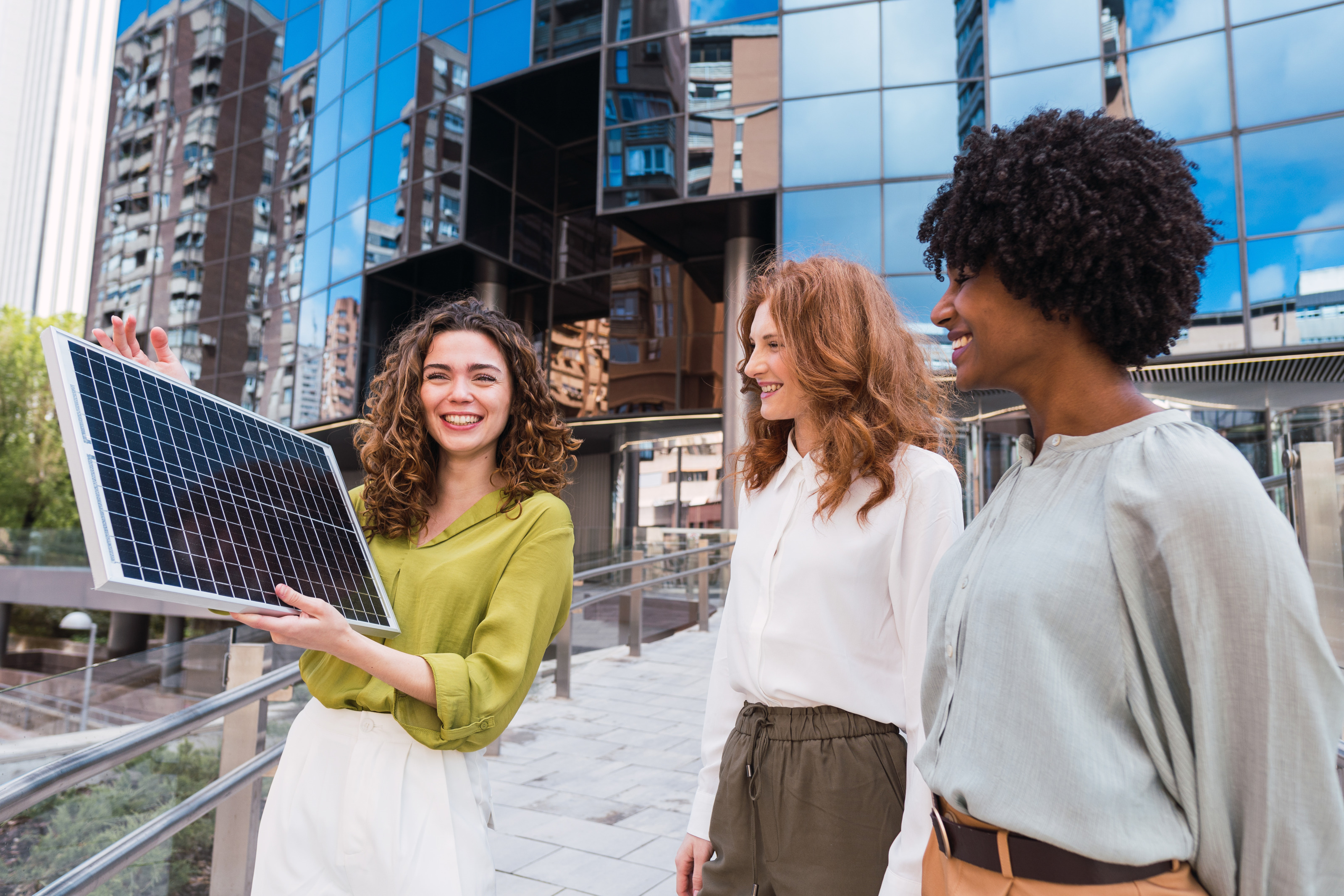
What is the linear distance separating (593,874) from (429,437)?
2590mm

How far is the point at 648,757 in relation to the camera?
17.9ft

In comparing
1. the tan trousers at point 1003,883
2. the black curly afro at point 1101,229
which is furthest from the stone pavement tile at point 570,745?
the black curly afro at point 1101,229

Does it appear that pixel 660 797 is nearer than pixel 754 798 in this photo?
No

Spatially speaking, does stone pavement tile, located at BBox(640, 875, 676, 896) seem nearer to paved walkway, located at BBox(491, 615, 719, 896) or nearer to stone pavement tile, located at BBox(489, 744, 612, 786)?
paved walkway, located at BBox(491, 615, 719, 896)

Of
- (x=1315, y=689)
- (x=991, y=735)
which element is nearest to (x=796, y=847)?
(x=991, y=735)

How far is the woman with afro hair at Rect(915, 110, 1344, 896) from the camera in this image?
95 centimetres

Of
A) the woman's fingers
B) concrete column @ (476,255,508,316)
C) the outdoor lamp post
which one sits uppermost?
concrete column @ (476,255,508,316)

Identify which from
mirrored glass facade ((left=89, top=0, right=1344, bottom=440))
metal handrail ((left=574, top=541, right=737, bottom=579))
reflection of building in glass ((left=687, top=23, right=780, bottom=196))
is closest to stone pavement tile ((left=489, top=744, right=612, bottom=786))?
metal handrail ((left=574, top=541, right=737, bottom=579))

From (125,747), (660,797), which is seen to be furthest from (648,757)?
(125,747)

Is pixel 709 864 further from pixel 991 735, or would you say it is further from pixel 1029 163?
pixel 1029 163

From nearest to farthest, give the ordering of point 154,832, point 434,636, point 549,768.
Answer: point 434,636
point 154,832
point 549,768

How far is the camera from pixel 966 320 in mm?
1312

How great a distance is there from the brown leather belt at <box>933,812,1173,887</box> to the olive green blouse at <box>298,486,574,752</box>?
89 centimetres

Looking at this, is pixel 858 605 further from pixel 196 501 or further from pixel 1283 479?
pixel 1283 479
